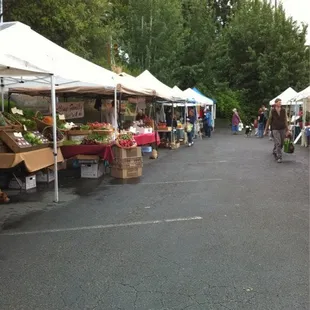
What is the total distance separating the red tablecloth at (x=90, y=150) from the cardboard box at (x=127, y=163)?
15 centimetres

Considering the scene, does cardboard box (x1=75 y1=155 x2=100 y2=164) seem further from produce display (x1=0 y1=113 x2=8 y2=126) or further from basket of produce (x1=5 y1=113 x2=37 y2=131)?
produce display (x1=0 y1=113 x2=8 y2=126)

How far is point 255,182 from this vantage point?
927cm

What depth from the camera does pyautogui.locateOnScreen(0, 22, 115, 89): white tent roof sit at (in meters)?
6.20

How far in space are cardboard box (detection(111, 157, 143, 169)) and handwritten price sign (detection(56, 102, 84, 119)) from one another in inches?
220

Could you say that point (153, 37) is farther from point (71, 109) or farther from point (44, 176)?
point (44, 176)

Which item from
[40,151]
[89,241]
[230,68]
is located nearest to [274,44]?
[230,68]

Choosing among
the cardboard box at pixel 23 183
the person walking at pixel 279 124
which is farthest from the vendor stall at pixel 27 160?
the person walking at pixel 279 124

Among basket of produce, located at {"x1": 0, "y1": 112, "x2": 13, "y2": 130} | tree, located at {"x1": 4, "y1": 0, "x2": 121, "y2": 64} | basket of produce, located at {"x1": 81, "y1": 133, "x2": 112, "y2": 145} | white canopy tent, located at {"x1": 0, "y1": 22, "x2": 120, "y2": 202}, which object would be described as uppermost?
tree, located at {"x1": 4, "y1": 0, "x2": 121, "y2": 64}

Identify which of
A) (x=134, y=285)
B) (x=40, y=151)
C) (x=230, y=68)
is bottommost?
(x=134, y=285)

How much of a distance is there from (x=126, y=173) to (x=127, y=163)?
24cm

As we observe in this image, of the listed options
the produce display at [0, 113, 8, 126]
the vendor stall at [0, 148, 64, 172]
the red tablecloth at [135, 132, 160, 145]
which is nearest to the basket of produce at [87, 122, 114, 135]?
the vendor stall at [0, 148, 64, 172]

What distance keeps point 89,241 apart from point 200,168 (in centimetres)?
688

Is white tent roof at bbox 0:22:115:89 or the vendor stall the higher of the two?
white tent roof at bbox 0:22:115:89

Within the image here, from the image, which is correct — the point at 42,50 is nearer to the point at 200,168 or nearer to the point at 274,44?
the point at 200,168
